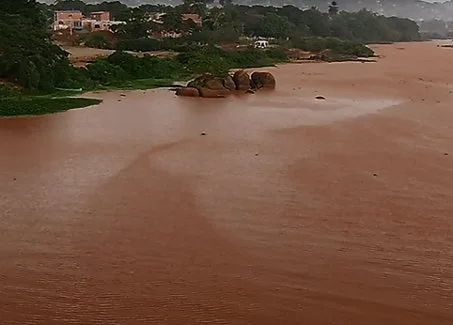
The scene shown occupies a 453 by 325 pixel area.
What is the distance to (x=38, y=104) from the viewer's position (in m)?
21.1

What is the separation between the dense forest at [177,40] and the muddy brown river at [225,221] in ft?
22.3

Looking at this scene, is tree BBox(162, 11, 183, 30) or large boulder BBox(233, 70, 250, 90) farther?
tree BBox(162, 11, 183, 30)

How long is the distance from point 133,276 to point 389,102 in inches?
728

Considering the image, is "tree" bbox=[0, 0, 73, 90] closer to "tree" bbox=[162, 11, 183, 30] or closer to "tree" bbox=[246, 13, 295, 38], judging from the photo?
"tree" bbox=[162, 11, 183, 30]

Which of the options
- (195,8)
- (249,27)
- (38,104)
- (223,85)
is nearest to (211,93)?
(223,85)

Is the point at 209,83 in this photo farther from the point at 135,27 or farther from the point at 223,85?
the point at 135,27

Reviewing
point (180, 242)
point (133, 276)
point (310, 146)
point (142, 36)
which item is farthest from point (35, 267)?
point (142, 36)

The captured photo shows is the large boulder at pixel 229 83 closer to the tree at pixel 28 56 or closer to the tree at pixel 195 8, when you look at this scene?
the tree at pixel 28 56

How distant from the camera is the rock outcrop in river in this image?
25469 millimetres

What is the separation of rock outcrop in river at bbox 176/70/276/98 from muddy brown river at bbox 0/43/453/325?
617cm

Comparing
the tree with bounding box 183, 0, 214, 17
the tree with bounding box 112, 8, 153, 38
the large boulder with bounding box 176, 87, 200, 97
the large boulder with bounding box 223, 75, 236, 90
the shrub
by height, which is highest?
the tree with bounding box 183, 0, 214, 17

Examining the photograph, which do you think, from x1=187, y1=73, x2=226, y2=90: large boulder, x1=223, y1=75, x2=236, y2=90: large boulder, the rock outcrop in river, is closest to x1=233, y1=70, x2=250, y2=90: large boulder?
the rock outcrop in river

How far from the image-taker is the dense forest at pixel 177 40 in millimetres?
25016

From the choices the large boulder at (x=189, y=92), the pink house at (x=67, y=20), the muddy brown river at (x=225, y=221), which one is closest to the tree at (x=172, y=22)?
the pink house at (x=67, y=20)
